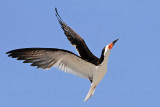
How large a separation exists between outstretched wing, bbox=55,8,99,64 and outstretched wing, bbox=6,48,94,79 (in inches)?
18.0

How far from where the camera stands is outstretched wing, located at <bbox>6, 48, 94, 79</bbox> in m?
8.71

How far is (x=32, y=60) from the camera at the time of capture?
885 cm

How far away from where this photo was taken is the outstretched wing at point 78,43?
10480 millimetres

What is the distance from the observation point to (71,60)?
941 cm

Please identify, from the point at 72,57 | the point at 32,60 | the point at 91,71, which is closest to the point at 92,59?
the point at 91,71

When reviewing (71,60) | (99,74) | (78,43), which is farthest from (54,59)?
(78,43)

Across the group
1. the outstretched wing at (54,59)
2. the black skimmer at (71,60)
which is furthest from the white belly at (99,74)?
the outstretched wing at (54,59)

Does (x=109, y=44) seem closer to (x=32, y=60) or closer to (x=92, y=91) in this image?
(x=92, y=91)

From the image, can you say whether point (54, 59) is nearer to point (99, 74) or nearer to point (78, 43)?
point (99, 74)

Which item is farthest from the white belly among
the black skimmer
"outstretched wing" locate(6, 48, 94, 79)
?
"outstretched wing" locate(6, 48, 94, 79)

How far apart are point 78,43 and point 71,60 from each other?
2.15m

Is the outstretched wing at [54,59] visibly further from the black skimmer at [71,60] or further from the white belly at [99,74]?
the white belly at [99,74]

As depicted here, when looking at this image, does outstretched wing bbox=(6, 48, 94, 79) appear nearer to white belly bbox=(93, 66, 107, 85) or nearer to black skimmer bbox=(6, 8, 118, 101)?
black skimmer bbox=(6, 8, 118, 101)

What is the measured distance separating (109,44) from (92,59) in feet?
2.45
